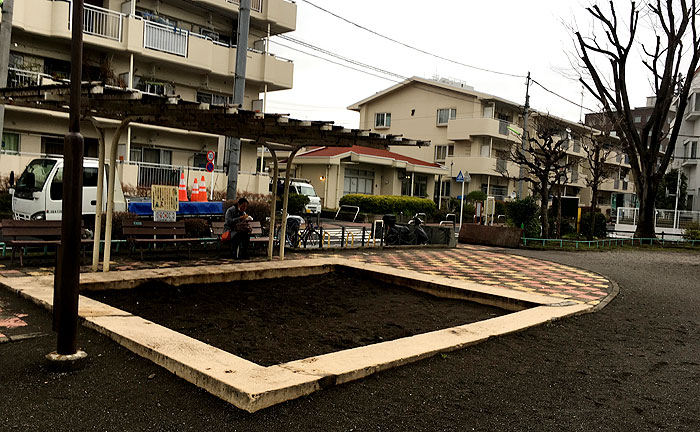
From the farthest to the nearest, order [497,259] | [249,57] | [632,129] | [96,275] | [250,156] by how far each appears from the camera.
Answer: [250,156] < [249,57] < [632,129] < [497,259] < [96,275]

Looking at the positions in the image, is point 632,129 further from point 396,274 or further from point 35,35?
point 35,35

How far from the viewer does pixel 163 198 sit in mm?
11328

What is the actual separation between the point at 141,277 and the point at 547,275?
8.25m

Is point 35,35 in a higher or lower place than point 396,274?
higher

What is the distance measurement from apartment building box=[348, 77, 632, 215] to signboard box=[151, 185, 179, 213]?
3031cm

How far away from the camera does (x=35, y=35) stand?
19844 millimetres

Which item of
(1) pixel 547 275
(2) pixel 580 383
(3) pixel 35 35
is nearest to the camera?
(2) pixel 580 383

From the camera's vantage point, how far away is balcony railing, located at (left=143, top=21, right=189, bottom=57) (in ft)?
72.6

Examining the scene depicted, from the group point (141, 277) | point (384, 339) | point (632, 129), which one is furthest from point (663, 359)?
point (632, 129)

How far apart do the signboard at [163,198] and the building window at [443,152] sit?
35078 mm

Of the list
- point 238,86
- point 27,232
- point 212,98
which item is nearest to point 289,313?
point 27,232

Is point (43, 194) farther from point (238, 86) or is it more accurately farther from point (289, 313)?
point (289, 313)

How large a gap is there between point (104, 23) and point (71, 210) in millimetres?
20042

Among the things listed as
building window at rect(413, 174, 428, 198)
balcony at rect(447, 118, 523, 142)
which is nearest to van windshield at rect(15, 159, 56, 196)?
building window at rect(413, 174, 428, 198)
